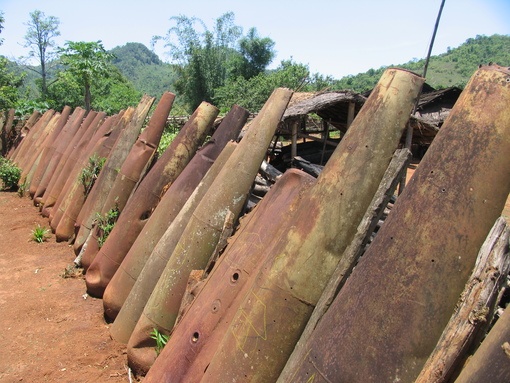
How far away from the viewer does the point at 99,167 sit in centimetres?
678

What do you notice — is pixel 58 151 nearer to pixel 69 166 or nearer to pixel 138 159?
pixel 69 166

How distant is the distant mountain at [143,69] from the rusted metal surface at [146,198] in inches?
2155

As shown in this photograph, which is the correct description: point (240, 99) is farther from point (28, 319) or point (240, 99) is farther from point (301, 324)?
point (301, 324)

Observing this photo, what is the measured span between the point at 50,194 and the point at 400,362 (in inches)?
294

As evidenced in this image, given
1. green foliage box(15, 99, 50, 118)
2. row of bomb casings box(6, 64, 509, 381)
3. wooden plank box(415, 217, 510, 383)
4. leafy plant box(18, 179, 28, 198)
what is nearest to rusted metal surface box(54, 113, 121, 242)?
leafy plant box(18, 179, 28, 198)

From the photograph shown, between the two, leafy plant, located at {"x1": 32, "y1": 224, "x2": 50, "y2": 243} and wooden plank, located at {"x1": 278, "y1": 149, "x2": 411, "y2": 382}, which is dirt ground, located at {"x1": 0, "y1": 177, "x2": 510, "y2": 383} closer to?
leafy plant, located at {"x1": 32, "y1": 224, "x2": 50, "y2": 243}

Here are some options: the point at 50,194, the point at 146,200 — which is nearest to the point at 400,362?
the point at 146,200

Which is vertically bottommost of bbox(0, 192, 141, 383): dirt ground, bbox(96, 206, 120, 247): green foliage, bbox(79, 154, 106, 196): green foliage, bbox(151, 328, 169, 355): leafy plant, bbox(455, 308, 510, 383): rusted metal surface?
bbox(0, 192, 141, 383): dirt ground

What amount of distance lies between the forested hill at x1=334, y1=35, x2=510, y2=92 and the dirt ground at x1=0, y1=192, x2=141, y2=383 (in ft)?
121

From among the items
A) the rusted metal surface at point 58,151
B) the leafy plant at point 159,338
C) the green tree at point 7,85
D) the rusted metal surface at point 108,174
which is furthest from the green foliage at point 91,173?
the green tree at point 7,85

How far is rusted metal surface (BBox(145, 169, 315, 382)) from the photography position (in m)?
3.02

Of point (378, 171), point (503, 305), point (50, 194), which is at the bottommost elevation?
point (50, 194)

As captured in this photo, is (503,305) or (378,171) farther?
(503,305)

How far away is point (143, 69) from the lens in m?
93.9
